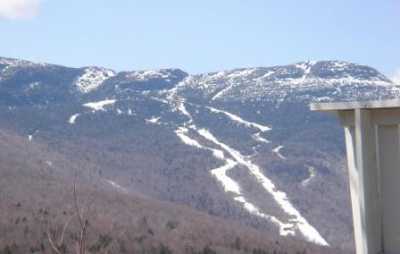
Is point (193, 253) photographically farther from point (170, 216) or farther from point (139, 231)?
point (170, 216)

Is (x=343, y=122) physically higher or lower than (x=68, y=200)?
higher

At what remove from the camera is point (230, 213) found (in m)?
187

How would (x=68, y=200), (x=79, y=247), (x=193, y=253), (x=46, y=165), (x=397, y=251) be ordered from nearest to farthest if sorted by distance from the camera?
(x=79, y=247) < (x=397, y=251) < (x=193, y=253) < (x=68, y=200) < (x=46, y=165)

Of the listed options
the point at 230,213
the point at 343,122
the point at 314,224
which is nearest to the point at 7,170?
the point at 230,213

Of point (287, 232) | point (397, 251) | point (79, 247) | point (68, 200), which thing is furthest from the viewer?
point (287, 232)

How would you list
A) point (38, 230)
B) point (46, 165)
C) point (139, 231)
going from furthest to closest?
1. point (46, 165)
2. point (139, 231)
3. point (38, 230)

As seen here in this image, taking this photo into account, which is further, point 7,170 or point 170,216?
point 7,170

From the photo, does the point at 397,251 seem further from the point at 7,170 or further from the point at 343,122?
the point at 7,170

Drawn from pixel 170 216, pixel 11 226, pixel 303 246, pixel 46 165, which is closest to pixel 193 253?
pixel 11 226

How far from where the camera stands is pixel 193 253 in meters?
96.1

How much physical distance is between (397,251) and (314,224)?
19374 centimetres

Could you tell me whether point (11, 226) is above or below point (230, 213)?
above

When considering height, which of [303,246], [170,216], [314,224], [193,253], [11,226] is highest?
[11,226]

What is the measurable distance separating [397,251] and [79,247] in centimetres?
245
